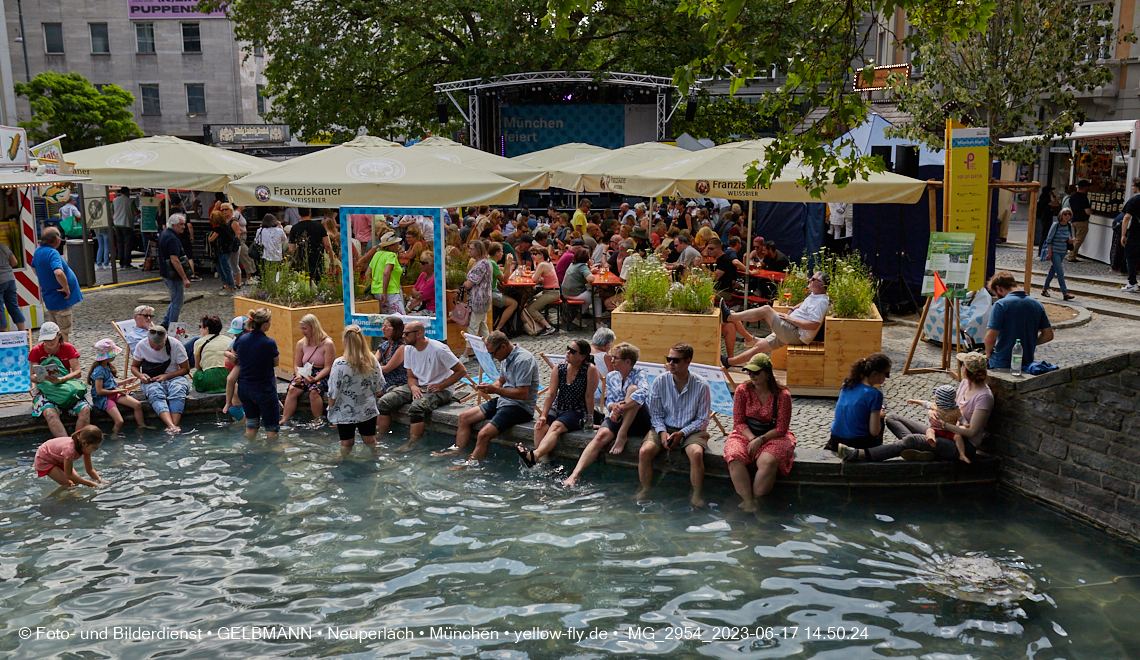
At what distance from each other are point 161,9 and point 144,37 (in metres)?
1.90

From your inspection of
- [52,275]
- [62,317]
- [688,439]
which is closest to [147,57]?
[62,317]

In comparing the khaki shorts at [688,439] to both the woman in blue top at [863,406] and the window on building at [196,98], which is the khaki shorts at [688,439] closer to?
the woman in blue top at [863,406]

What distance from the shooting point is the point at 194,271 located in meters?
19.8

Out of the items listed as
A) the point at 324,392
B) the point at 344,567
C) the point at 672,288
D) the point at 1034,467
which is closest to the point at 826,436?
the point at 1034,467

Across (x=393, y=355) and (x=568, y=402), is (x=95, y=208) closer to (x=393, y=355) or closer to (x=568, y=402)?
(x=393, y=355)

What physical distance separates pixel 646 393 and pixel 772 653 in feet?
10.6

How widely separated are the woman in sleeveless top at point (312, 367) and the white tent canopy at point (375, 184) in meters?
1.44

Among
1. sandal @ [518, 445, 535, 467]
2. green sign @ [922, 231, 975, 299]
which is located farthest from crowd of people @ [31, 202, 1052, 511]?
green sign @ [922, 231, 975, 299]

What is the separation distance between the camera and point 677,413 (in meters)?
8.30

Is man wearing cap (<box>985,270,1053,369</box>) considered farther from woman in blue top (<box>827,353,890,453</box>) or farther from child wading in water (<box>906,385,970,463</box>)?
woman in blue top (<box>827,353,890,453</box>)

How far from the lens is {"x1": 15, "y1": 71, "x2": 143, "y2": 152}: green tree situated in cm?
4447

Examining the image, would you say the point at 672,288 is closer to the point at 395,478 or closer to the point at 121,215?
the point at 395,478

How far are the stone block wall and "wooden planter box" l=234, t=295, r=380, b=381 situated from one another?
7.37 meters

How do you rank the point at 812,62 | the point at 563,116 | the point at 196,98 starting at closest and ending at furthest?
the point at 812,62
the point at 563,116
the point at 196,98
